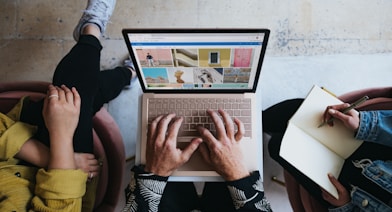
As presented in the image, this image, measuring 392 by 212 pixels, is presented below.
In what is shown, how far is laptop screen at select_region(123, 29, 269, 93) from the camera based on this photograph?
793 mm

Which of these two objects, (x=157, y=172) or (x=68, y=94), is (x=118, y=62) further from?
(x=157, y=172)

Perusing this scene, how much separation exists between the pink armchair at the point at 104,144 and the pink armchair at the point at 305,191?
0.59 m

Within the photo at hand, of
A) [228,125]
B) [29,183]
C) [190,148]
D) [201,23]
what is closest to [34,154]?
[29,183]

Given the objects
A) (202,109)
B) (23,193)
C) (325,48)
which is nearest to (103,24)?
(202,109)

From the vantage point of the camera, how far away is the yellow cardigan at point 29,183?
0.89 meters

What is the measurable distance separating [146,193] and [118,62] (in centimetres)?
84

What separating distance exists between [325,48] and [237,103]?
0.77 meters

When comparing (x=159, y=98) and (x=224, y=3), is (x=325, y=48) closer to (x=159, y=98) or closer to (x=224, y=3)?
(x=224, y=3)

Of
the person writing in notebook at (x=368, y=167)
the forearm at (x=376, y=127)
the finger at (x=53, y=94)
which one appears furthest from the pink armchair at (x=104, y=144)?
the forearm at (x=376, y=127)

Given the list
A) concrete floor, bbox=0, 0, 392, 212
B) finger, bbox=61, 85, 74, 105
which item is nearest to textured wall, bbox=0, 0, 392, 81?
concrete floor, bbox=0, 0, 392, 212

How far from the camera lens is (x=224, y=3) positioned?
5.18 feet

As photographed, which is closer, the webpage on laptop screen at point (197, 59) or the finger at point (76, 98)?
the webpage on laptop screen at point (197, 59)

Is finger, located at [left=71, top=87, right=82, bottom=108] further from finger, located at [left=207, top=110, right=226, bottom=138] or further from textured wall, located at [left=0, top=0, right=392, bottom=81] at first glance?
textured wall, located at [left=0, top=0, right=392, bottom=81]

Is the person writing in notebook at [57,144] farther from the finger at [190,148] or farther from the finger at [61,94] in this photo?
the finger at [190,148]
